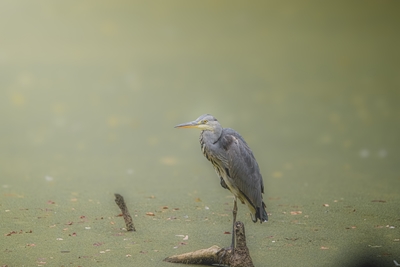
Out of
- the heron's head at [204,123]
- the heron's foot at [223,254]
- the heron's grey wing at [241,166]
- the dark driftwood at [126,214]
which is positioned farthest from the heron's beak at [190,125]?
the heron's foot at [223,254]

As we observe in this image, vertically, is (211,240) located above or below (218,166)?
below

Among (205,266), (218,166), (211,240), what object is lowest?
(205,266)

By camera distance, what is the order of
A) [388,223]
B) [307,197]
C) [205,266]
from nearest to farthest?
[205,266] → [388,223] → [307,197]

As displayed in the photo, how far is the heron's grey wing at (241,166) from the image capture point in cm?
378

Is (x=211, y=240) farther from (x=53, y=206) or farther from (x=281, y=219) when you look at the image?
(x=53, y=206)

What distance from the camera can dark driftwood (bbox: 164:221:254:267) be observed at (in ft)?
11.0

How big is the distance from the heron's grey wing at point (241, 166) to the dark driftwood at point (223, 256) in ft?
1.51

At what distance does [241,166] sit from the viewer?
3.80 meters

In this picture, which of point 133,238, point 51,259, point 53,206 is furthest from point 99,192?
point 51,259

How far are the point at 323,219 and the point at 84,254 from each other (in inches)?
68.6

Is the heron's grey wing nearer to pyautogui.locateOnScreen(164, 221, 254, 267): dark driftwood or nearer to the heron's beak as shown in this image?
the heron's beak

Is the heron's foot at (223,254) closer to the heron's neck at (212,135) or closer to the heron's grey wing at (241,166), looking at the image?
the heron's grey wing at (241,166)

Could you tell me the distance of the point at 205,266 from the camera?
352cm

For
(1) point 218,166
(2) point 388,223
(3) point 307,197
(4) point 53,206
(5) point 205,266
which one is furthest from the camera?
(3) point 307,197
